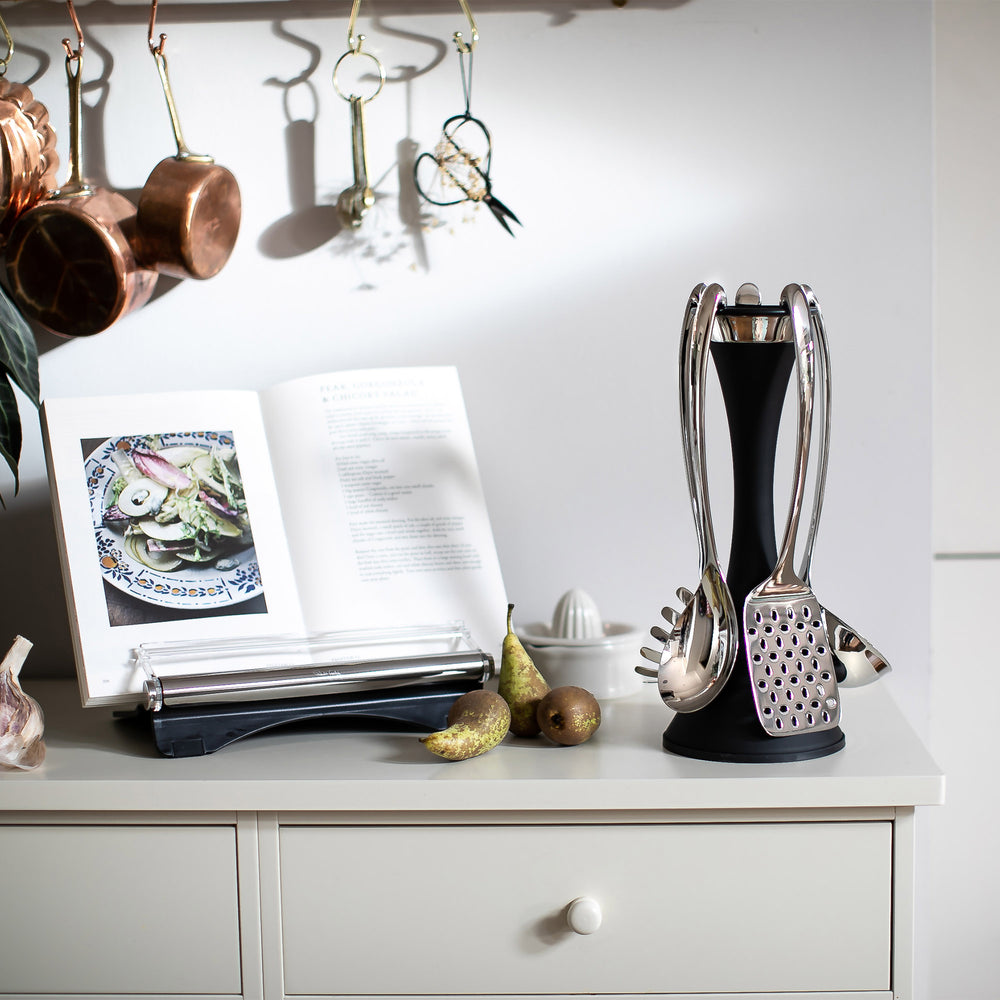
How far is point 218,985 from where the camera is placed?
81 centimetres

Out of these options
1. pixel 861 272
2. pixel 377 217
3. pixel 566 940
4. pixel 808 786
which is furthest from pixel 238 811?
pixel 861 272

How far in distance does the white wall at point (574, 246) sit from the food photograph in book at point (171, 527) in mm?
232

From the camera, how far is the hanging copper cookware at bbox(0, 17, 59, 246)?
1045 millimetres

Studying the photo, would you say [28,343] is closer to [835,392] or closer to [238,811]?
[238,811]

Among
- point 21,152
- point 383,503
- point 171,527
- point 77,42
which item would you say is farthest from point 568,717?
point 77,42

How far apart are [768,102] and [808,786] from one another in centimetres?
76

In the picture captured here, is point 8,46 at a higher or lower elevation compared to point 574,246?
higher

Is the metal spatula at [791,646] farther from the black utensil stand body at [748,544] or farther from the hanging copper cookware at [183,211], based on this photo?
the hanging copper cookware at [183,211]

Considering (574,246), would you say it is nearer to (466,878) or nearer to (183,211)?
(183,211)

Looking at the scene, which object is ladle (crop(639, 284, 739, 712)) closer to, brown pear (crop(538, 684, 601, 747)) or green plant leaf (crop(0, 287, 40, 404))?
brown pear (crop(538, 684, 601, 747))

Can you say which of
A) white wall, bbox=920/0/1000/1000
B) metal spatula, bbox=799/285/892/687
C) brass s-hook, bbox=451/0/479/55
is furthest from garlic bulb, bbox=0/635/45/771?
white wall, bbox=920/0/1000/1000

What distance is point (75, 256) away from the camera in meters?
1.07

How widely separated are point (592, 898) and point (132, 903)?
365 mm

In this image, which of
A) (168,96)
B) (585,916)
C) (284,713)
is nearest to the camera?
(585,916)
